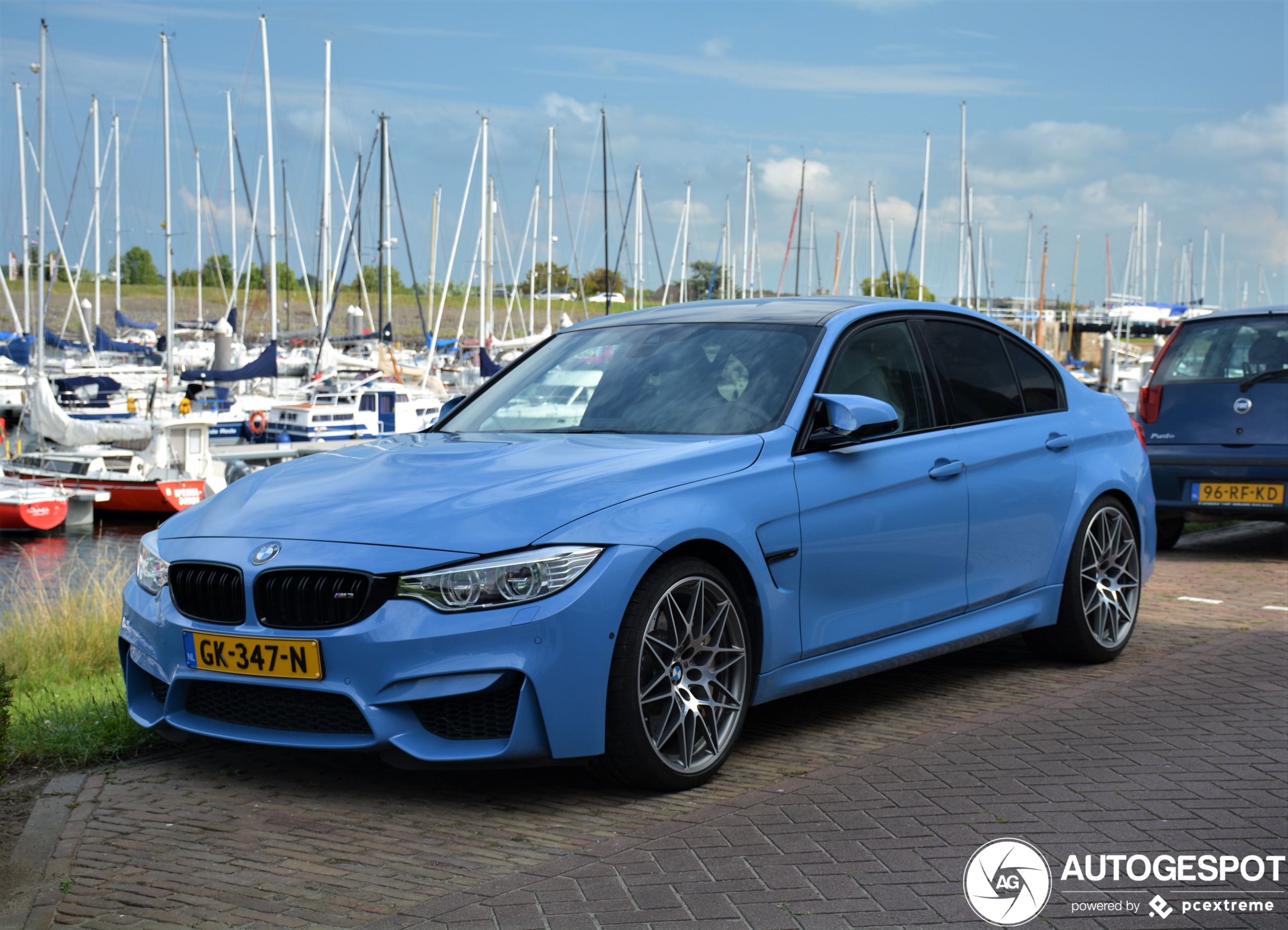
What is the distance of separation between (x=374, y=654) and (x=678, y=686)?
1.02 meters

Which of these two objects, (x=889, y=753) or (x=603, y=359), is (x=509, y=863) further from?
(x=603, y=359)

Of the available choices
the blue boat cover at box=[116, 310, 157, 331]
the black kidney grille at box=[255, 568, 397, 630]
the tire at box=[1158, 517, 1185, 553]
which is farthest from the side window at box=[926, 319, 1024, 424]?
the blue boat cover at box=[116, 310, 157, 331]

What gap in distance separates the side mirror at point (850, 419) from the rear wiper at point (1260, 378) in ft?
19.2

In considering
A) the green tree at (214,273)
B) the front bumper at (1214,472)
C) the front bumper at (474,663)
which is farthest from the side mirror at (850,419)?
the green tree at (214,273)

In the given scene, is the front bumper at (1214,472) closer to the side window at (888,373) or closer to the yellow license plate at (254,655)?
the side window at (888,373)

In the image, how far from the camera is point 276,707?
420 centimetres

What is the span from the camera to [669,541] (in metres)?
4.23

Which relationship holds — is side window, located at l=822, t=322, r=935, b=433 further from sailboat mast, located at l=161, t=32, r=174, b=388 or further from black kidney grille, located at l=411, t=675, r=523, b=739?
sailboat mast, located at l=161, t=32, r=174, b=388

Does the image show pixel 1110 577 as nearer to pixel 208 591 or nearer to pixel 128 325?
pixel 208 591

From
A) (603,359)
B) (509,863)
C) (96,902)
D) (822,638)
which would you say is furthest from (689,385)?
(96,902)

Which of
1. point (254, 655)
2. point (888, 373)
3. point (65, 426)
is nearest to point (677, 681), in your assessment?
point (254, 655)

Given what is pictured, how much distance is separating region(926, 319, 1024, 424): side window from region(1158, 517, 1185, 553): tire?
5398 mm

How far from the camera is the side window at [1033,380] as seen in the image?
6.23 metres

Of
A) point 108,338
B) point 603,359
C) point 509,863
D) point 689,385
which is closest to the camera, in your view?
point 509,863
